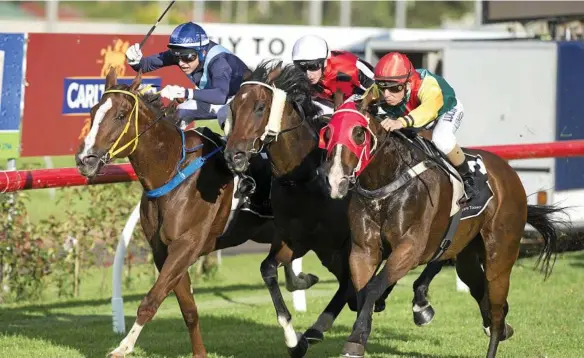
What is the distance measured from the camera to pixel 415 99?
668cm

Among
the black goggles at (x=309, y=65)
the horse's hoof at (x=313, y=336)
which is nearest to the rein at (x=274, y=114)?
the black goggles at (x=309, y=65)

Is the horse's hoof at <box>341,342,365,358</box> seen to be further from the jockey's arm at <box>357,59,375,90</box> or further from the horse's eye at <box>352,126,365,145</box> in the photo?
the jockey's arm at <box>357,59,375,90</box>

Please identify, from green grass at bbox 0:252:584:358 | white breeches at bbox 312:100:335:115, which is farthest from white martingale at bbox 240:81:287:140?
green grass at bbox 0:252:584:358

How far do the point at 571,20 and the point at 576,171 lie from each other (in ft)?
8.54

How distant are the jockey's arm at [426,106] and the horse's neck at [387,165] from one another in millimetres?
161

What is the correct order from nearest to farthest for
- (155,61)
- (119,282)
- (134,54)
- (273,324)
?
1. (134,54)
2. (155,61)
3. (119,282)
4. (273,324)

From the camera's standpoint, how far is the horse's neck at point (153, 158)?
267 inches

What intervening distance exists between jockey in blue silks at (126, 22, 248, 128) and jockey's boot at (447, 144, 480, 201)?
1402mm

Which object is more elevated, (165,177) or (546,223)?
(165,177)

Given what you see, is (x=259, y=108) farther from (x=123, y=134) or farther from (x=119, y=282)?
(x=119, y=282)

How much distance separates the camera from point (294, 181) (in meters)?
6.88

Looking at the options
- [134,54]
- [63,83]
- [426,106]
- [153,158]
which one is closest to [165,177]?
[153,158]

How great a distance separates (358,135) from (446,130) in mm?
1095

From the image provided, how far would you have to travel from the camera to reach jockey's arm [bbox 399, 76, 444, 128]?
6379 millimetres
